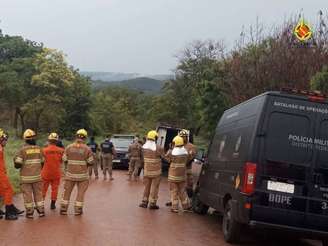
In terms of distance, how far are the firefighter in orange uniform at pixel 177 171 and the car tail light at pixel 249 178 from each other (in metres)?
4.61

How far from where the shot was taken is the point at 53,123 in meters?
48.8

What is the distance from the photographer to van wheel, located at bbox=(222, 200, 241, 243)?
9.56 m

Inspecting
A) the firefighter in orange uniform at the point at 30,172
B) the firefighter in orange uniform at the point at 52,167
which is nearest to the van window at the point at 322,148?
the firefighter in orange uniform at the point at 30,172

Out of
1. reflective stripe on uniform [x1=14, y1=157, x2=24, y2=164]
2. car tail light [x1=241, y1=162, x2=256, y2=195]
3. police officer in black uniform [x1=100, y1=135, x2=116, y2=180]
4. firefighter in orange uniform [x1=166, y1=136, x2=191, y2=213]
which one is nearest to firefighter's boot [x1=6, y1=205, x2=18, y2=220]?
reflective stripe on uniform [x1=14, y1=157, x2=24, y2=164]

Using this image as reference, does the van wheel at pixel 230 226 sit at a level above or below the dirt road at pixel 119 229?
above

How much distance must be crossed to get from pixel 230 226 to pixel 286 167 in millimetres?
1581

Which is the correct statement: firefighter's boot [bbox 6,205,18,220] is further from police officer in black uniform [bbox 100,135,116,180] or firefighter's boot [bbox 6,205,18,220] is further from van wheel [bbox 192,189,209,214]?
police officer in black uniform [bbox 100,135,116,180]

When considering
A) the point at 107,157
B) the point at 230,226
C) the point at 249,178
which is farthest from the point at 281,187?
the point at 107,157

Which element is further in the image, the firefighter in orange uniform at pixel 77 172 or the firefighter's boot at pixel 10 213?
the firefighter in orange uniform at pixel 77 172

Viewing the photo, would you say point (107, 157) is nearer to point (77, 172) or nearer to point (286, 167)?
point (77, 172)

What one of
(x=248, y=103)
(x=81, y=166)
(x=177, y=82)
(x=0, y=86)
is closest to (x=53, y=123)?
(x=0, y=86)

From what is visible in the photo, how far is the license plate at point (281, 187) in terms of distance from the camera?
345 inches

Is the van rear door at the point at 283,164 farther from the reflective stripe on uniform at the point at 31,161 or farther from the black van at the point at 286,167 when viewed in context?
the reflective stripe on uniform at the point at 31,161

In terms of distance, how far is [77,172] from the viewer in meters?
12.2
